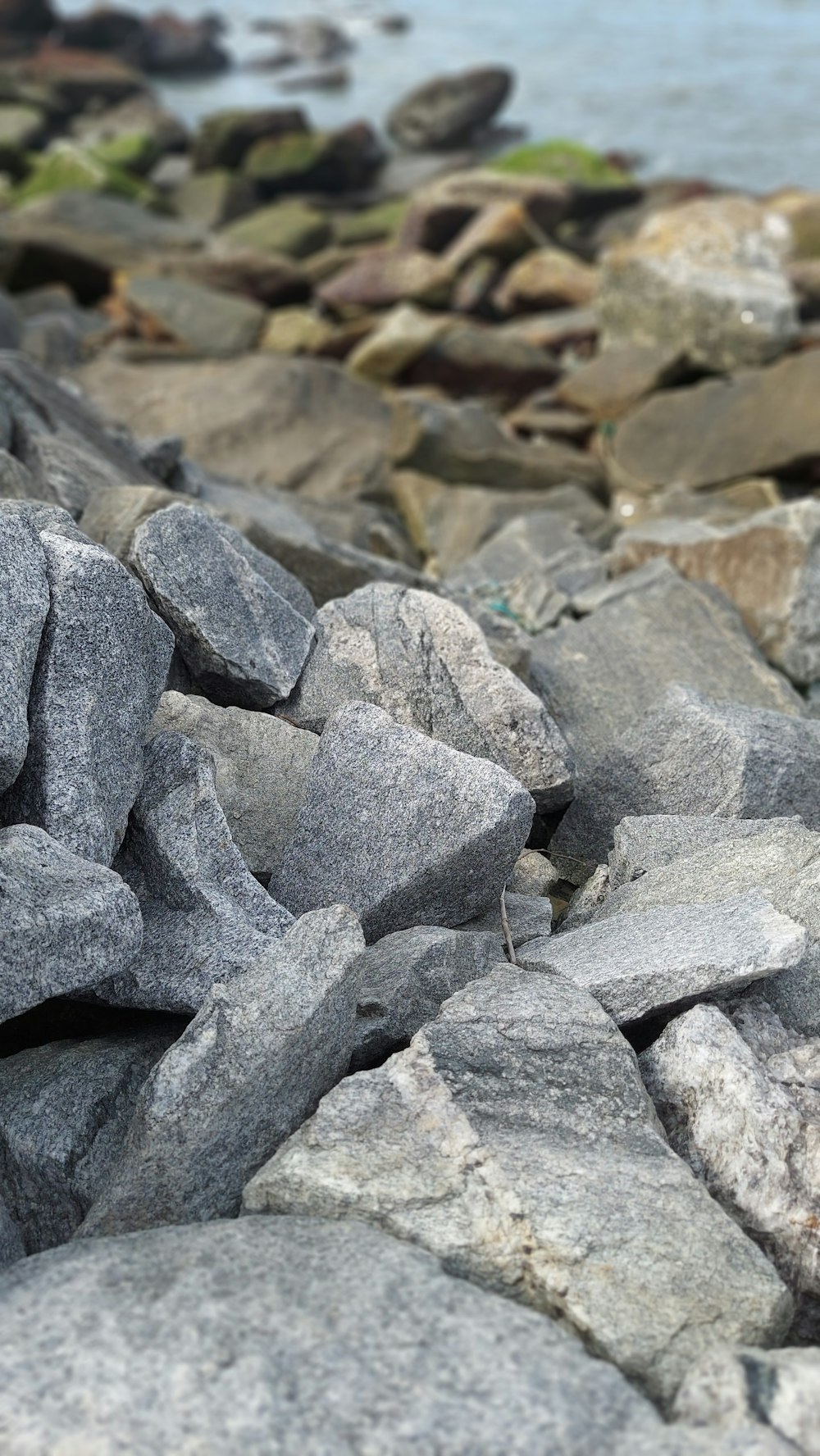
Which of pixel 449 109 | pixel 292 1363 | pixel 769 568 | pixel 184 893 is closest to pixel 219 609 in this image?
pixel 184 893

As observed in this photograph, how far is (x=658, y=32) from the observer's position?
3231 centimetres

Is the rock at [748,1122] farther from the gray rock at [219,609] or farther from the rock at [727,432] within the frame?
the rock at [727,432]

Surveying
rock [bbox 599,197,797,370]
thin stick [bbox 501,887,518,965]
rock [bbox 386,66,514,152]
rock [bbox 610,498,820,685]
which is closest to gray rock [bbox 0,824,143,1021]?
thin stick [bbox 501,887,518,965]

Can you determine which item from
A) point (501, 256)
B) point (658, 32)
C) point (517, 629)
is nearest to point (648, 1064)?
point (517, 629)

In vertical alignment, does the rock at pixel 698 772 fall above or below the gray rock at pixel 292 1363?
below

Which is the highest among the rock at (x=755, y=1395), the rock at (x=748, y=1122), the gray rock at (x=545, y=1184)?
the rock at (x=755, y=1395)

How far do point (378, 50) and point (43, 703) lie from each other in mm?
36380

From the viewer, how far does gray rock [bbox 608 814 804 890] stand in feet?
9.43

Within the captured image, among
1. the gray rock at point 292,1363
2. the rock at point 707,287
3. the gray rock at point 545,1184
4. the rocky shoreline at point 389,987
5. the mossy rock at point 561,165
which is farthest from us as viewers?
the mossy rock at point 561,165

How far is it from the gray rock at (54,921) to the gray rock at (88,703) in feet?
0.54

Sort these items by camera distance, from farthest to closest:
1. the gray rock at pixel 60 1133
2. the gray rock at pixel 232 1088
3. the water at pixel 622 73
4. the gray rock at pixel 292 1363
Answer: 1. the water at pixel 622 73
2. the gray rock at pixel 60 1133
3. the gray rock at pixel 232 1088
4. the gray rock at pixel 292 1363

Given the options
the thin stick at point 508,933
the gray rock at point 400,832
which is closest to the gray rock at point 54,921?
the gray rock at point 400,832

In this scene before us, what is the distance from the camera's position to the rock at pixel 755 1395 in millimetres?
1571

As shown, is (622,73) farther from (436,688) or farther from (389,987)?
(389,987)
